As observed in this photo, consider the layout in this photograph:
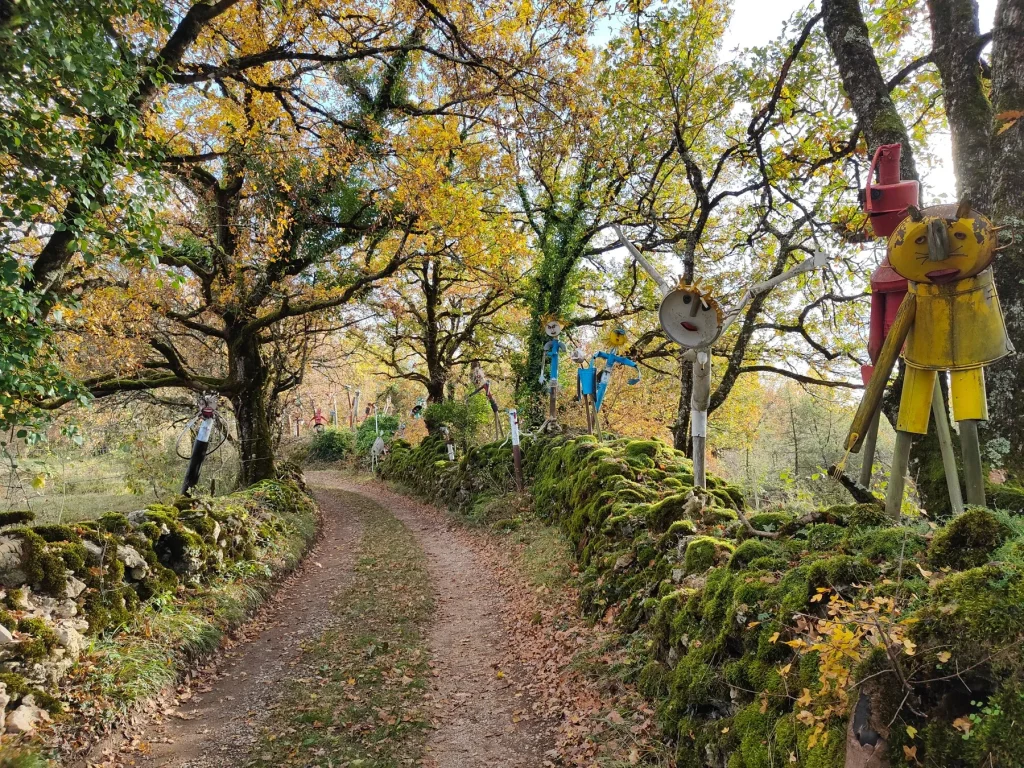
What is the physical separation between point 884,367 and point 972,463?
0.64 meters

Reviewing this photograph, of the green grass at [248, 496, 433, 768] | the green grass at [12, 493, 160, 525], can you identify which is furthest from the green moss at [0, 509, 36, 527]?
the green grass at [12, 493, 160, 525]

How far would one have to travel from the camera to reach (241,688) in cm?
509

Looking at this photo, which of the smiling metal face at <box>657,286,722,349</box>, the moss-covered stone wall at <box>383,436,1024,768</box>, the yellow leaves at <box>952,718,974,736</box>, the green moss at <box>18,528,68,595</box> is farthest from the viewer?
the smiling metal face at <box>657,286,722,349</box>

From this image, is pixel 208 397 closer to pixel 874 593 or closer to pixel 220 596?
pixel 220 596

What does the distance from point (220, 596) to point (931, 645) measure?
7018 millimetres

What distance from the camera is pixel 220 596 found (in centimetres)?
→ 637

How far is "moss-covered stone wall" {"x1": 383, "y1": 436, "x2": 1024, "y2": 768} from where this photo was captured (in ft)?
5.90

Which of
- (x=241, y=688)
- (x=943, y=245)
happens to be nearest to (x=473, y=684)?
(x=241, y=688)

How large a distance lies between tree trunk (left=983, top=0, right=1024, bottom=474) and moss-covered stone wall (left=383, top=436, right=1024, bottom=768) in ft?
3.00

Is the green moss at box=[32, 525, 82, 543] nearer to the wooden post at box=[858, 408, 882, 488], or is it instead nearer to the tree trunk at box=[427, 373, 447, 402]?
the wooden post at box=[858, 408, 882, 488]

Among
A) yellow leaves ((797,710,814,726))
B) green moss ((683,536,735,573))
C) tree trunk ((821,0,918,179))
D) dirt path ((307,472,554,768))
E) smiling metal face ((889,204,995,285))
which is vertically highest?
tree trunk ((821,0,918,179))

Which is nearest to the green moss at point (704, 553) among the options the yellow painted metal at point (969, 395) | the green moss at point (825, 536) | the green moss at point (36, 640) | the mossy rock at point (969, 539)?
the green moss at point (825, 536)

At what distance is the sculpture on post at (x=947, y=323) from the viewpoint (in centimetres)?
265

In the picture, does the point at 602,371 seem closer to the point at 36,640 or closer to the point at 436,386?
the point at 36,640
